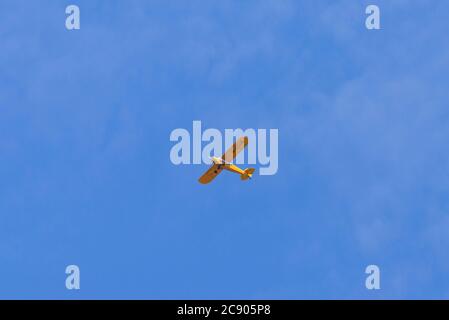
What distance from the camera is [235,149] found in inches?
7190

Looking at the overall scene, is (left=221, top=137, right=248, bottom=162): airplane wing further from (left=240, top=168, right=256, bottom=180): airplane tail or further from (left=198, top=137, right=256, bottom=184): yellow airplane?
(left=240, top=168, right=256, bottom=180): airplane tail

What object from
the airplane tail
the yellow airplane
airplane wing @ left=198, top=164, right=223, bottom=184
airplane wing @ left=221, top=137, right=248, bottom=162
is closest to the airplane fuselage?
the yellow airplane

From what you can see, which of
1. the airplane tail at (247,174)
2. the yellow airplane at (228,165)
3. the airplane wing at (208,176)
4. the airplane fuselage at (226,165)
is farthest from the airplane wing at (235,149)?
the airplane tail at (247,174)

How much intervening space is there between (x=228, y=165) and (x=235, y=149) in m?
4.11

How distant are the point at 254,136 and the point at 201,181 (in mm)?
14263

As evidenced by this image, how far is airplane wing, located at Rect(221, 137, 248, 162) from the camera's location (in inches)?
7165

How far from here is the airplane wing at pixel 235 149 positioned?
18200 centimetres

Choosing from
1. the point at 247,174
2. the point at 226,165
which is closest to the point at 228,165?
the point at 226,165

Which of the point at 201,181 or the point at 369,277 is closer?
the point at 369,277

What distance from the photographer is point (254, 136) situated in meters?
181
